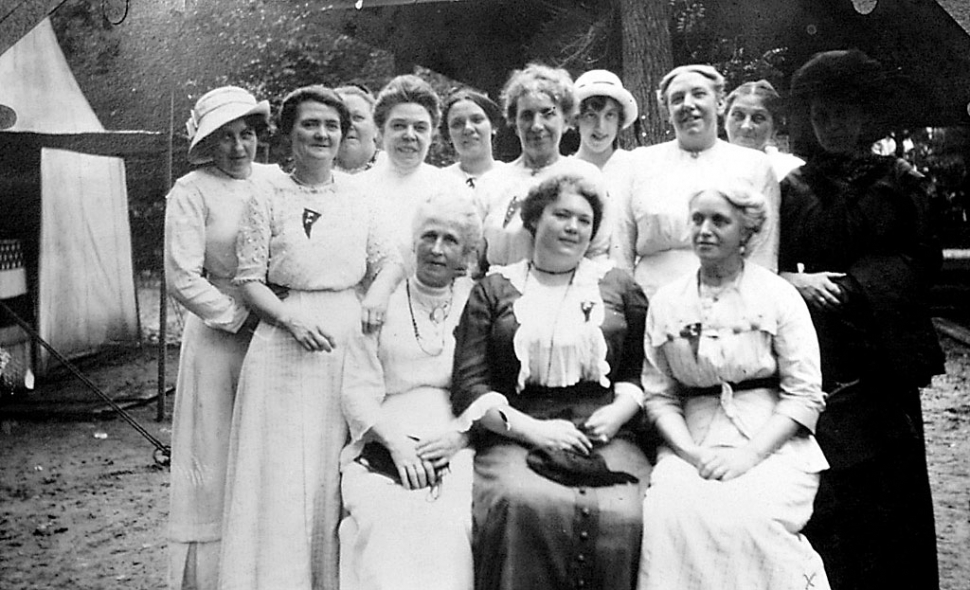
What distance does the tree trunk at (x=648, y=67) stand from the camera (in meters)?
3.31

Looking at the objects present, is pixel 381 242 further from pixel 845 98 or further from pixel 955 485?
pixel 955 485

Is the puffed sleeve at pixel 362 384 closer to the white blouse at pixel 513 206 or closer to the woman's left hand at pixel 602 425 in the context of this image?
the white blouse at pixel 513 206

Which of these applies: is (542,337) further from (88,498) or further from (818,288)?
(88,498)

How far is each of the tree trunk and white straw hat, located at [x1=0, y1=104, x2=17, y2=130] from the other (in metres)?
2.25

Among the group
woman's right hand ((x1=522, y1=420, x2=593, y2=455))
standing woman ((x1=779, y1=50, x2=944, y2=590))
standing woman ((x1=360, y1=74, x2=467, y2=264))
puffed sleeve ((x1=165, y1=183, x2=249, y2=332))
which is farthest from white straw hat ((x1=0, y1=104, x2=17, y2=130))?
standing woman ((x1=779, y1=50, x2=944, y2=590))

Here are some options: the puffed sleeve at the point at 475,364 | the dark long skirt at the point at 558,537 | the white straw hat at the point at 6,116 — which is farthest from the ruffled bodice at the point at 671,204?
the white straw hat at the point at 6,116

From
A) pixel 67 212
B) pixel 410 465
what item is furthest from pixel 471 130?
pixel 67 212

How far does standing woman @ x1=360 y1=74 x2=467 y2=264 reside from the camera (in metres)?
3.34

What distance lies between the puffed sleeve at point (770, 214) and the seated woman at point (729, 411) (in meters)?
0.10

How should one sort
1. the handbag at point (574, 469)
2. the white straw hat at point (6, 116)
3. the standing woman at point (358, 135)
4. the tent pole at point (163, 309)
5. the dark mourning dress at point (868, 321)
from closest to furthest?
the handbag at point (574, 469) < the dark mourning dress at point (868, 321) < the standing woman at point (358, 135) < the tent pole at point (163, 309) < the white straw hat at point (6, 116)

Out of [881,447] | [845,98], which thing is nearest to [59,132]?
[845,98]

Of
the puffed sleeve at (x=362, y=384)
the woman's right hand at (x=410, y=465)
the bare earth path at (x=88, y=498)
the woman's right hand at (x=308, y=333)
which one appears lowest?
the bare earth path at (x=88, y=498)

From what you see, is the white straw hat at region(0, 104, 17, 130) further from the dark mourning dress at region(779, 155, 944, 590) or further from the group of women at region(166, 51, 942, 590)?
the dark mourning dress at region(779, 155, 944, 590)

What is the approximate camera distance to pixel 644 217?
3275 mm
